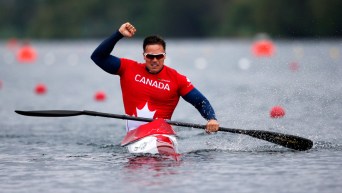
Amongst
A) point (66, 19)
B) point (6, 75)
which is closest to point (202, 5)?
point (66, 19)

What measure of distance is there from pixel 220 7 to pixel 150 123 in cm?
11223

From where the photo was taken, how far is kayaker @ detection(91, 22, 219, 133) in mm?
13836

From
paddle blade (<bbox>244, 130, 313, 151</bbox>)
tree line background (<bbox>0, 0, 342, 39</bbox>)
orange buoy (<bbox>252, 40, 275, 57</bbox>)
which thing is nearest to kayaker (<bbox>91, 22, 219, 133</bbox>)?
paddle blade (<bbox>244, 130, 313, 151</bbox>)

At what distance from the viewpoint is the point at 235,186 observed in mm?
11102

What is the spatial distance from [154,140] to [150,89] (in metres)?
0.87

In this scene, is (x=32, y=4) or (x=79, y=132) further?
(x=32, y=4)

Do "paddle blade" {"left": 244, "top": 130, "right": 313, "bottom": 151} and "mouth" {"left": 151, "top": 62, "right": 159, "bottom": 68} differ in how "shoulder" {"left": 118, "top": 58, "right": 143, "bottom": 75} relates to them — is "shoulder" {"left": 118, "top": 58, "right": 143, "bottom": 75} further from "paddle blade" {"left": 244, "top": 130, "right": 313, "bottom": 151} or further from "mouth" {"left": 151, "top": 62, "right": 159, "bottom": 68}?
"paddle blade" {"left": 244, "top": 130, "right": 313, "bottom": 151}

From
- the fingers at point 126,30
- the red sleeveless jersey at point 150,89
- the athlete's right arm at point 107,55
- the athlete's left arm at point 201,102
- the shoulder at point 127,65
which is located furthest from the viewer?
the shoulder at point 127,65

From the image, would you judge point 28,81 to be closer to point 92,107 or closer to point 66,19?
point 92,107

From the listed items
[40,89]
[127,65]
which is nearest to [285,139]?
[127,65]

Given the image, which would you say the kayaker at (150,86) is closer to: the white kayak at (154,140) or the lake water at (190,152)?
the white kayak at (154,140)

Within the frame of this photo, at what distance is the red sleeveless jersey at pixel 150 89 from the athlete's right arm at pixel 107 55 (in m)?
0.14

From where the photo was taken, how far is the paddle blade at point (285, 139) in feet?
46.6

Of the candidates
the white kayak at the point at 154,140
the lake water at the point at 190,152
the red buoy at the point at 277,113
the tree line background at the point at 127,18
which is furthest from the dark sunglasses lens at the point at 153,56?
the tree line background at the point at 127,18
